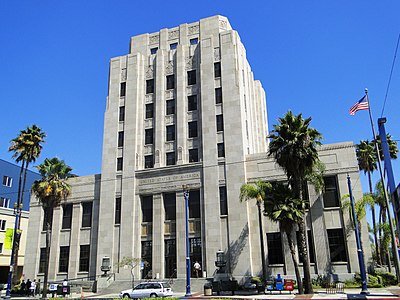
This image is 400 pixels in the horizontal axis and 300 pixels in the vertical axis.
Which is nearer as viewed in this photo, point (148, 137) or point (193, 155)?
point (193, 155)

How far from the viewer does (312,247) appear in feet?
130

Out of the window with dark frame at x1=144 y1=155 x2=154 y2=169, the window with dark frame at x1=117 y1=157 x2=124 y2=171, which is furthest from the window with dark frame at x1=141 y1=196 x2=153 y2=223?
the window with dark frame at x1=117 y1=157 x2=124 y2=171

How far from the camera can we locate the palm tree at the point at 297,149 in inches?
1271

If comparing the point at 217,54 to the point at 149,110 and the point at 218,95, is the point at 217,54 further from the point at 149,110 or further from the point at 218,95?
the point at 149,110

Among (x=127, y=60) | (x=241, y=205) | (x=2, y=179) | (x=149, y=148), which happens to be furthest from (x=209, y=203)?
(x=2, y=179)

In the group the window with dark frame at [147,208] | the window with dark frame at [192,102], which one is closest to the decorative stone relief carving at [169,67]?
the window with dark frame at [192,102]

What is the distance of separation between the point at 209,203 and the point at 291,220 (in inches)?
537

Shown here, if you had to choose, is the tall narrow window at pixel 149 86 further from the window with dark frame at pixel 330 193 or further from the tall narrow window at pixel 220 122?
the window with dark frame at pixel 330 193

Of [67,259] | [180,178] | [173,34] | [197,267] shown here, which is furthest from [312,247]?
[173,34]

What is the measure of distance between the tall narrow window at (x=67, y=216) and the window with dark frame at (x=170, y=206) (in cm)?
1437

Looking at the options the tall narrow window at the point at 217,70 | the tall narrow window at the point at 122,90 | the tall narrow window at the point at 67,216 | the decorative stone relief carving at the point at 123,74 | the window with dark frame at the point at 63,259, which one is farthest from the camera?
the decorative stone relief carving at the point at 123,74

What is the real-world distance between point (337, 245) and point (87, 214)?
1254 inches

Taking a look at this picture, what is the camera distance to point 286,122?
34.0 meters

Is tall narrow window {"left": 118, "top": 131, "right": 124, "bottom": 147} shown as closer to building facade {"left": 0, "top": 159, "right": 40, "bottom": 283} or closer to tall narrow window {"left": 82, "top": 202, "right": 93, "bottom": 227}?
tall narrow window {"left": 82, "top": 202, "right": 93, "bottom": 227}
